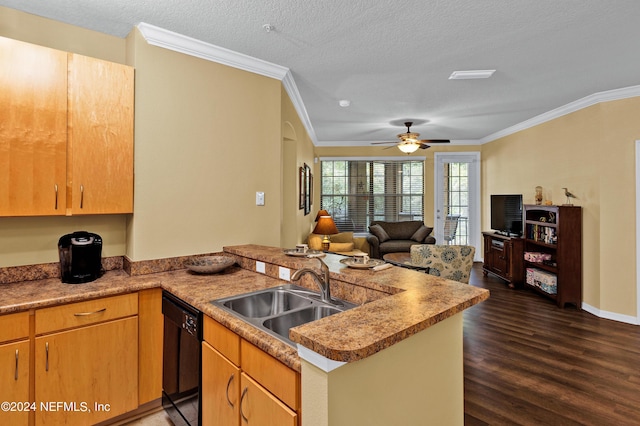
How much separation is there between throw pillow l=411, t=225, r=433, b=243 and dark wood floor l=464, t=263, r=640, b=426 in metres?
2.52

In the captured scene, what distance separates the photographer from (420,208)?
292 inches

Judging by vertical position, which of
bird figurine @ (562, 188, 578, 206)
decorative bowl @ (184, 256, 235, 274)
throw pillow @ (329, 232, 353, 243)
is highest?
bird figurine @ (562, 188, 578, 206)

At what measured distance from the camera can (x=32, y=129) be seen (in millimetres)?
1971

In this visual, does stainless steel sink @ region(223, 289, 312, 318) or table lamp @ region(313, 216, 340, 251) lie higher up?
table lamp @ region(313, 216, 340, 251)

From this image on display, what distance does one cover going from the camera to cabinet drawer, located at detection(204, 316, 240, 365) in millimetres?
1424

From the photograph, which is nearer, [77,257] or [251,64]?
[77,257]

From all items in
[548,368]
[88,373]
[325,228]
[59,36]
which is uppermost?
[59,36]

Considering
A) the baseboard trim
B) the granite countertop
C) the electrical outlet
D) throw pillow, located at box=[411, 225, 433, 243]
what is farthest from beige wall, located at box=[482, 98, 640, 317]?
the electrical outlet

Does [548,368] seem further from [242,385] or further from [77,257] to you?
[77,257]

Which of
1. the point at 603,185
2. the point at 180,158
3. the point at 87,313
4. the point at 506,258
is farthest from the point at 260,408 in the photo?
the point at 506,258

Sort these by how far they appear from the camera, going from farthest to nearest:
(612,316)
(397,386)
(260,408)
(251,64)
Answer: (612,316)
(251,64)
(260,408)
(397,386)

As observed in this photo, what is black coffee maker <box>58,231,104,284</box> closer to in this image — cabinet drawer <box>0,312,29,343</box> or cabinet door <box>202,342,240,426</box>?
cabinet drawer <box>0,312,29,343</box>

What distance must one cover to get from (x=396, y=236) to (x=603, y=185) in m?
3.54

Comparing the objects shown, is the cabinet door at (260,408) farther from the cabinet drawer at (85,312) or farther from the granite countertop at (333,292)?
the cabinet drawer at (85,312)
